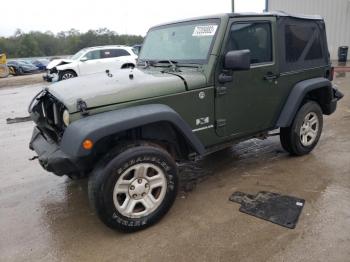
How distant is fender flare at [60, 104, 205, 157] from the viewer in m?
2.70

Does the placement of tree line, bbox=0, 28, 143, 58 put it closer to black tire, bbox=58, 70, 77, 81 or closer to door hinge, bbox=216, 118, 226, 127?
black tire, bbox=58, 70, 77, 81

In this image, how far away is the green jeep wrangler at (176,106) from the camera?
9.63ft

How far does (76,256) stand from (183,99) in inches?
68.5

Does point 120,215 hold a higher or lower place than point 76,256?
higher

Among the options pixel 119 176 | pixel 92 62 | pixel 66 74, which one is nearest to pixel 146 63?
pixel 119 176

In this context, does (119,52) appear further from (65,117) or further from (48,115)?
(65,117)

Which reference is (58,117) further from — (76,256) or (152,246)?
(152,246)

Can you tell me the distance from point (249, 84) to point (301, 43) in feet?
3.92

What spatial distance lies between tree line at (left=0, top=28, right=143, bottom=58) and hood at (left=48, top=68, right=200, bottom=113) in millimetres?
67461

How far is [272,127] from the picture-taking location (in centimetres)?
443

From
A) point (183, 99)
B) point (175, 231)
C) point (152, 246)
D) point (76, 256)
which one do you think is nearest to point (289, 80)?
point (183, 99)

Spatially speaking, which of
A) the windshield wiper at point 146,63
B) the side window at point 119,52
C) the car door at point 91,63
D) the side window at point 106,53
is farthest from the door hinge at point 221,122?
the side window at point 119,52

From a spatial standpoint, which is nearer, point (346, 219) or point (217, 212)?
point (346, 219)

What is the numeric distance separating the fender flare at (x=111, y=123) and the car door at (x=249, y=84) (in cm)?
75
